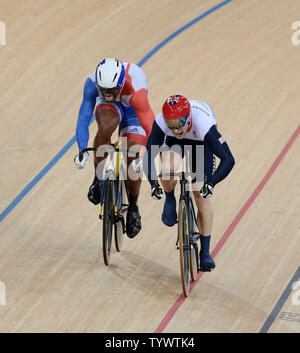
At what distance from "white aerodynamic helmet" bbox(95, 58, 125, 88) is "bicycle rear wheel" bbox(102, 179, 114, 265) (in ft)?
1.91

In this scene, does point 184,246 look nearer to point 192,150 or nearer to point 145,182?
point 192,150

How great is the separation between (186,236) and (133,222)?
0.62m

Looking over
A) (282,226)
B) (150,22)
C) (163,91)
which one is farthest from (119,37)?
(282,226)

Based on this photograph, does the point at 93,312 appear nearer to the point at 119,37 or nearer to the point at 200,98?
the point at 200,98

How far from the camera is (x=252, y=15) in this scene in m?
8.32

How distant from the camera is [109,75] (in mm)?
4812

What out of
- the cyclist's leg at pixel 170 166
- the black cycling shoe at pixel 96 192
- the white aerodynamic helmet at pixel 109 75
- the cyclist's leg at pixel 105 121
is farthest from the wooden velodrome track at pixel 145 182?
the white aerodynamic helmet at pixel 109 75

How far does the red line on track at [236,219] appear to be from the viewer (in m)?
4.67

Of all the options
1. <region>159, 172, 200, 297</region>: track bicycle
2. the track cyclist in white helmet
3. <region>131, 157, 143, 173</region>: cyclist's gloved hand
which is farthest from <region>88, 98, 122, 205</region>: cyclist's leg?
<region>159, 172, 200, 297</region>: track bicycle

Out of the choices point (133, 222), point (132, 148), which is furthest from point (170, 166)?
point (133, 222)

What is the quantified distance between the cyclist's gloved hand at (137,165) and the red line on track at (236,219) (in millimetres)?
809

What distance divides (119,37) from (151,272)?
3.40m

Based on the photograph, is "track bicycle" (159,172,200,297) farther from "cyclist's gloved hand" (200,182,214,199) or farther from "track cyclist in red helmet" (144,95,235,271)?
"cyclist's gloved hand" (200,182,214,199)
